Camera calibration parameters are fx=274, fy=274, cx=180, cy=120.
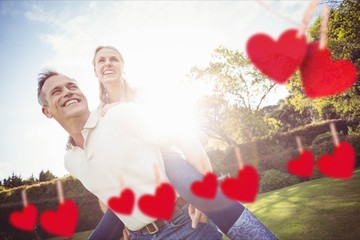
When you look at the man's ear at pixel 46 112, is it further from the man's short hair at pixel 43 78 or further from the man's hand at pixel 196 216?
the man's hand at pixel 196 216

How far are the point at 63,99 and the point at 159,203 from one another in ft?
3.95

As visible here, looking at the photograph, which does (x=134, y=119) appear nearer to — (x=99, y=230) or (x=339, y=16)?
(x=99, y=230)

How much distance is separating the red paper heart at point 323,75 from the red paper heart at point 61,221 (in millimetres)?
1473

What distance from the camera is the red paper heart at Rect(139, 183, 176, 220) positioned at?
1.46 metres

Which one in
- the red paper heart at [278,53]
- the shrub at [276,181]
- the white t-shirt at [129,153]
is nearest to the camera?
the red paper heart at [278,53]

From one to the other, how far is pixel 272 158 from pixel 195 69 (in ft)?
44.4

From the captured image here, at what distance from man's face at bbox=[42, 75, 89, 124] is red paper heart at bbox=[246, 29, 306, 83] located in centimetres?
134

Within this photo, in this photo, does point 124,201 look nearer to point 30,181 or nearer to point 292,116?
point 30,181

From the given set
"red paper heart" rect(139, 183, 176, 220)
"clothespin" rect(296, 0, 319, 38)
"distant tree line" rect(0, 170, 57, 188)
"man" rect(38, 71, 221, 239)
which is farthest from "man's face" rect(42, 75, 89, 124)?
"distant tree line" rect(0, 170, 57, 188)

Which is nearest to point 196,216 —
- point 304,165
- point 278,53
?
point 304,165

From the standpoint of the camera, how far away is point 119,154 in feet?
5.39

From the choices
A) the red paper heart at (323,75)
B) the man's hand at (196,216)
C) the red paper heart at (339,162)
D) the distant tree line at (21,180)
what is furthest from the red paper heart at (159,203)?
the distant tree line at (21,180)

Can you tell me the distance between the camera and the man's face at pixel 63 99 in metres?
2.08

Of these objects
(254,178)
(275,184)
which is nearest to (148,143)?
(254,178)
